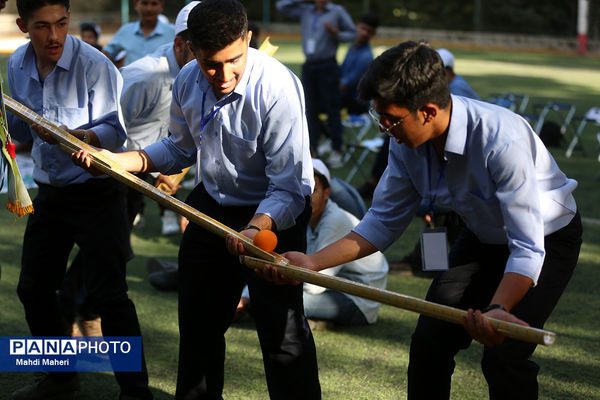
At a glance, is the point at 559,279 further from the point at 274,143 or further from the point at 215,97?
the point at 215,97

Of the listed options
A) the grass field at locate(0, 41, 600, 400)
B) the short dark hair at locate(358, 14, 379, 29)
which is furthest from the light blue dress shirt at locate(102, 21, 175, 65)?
the short dark hair at locate(358, 14, 379, 29)

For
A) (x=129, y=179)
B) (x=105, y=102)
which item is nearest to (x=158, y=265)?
(x=105, y=102)

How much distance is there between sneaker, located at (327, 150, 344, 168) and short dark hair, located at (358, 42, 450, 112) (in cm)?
728

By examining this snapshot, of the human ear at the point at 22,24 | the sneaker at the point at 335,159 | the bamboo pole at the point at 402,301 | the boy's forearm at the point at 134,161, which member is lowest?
the sneaker at the point at 335,159

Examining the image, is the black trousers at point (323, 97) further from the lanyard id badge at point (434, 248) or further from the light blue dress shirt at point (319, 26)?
the lanyard id badge at point (434, 248)

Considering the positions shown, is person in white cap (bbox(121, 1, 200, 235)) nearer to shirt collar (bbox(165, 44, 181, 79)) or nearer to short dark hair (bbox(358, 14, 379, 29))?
shirt collar (bbox(165, 44, 181, 79))

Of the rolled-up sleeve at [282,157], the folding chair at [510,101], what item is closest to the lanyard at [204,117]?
the rolled-up sleeve at [282,157]

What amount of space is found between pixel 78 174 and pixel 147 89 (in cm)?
99

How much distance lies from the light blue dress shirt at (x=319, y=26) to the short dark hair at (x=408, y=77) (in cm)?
809

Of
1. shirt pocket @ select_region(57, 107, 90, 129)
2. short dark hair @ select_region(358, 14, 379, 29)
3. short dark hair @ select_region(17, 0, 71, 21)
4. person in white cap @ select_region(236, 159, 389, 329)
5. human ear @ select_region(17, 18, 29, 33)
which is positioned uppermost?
short dark hair @ select_region(17, 0, 71, 21)

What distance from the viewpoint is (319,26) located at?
35.4 ft

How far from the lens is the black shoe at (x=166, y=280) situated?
5.36 meters

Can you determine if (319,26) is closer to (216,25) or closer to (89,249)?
(89,249)

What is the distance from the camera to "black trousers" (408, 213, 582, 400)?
8.73ft
